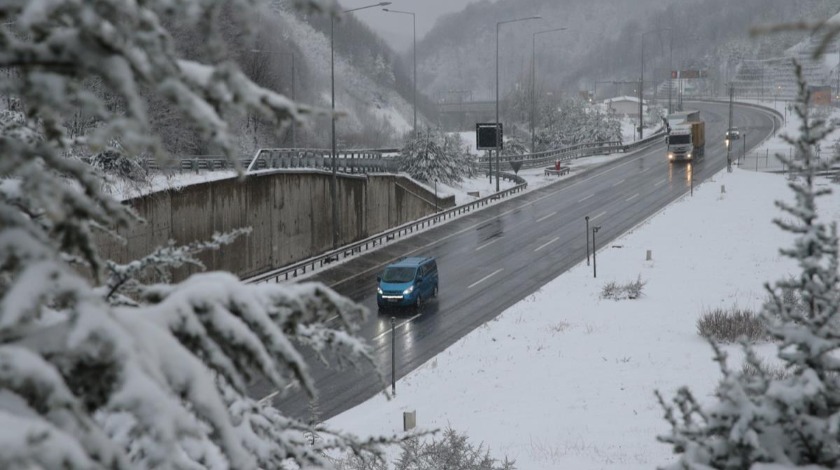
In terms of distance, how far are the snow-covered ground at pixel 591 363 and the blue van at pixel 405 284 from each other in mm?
3427

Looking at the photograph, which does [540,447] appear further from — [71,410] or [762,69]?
[762,69]

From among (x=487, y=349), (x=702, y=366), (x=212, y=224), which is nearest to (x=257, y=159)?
(x=212, y=224)

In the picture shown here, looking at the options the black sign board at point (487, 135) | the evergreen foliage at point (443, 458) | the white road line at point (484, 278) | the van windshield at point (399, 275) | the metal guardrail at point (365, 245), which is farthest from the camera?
the black sign board at point (487, 135)

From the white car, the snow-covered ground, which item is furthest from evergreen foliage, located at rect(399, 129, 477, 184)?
the white car

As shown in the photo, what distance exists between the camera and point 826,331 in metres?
5.99

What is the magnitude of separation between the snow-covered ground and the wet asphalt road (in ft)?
3.53

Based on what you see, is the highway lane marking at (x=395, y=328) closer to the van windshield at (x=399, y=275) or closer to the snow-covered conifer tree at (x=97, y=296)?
the van windshield at (x=399, y=275)

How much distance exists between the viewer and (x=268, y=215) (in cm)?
4031

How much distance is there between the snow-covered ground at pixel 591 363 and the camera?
719 inches

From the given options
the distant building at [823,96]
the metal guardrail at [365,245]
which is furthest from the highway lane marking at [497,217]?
the distant building at [823,96]

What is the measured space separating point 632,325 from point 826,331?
76.7 feet

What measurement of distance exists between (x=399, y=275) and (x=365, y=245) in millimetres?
12108

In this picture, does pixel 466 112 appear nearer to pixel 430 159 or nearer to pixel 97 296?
pixel 430 159

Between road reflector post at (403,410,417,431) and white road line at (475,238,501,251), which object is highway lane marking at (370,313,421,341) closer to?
road reflector post at (403,410,417,431)
